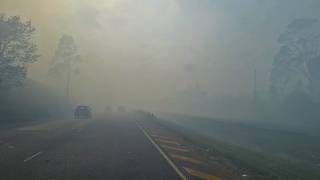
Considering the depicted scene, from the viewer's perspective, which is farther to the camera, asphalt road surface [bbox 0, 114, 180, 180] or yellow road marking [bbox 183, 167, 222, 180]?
yellow road marking [bbox 183, 167, 222, 180]

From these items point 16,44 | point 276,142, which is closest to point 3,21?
point 16,44

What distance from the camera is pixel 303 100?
98.2 meters

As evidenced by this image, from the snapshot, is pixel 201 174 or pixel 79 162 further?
pixel 79 162

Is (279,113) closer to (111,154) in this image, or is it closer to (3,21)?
(3,21)

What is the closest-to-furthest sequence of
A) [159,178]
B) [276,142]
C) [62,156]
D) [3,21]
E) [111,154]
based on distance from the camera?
1. [159,178]
2. [62,156]
3. [111,154]
4. [276,142]
5. [3,21]

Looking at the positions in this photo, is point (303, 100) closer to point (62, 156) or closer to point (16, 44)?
point (16, 44)

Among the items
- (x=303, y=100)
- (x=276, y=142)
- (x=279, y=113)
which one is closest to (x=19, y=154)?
(x=276, y=142)

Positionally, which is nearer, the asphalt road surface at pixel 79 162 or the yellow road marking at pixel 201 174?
the asphalt road surface at pixel 79 162

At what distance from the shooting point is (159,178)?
1404cm

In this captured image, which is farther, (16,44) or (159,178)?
(16,44)

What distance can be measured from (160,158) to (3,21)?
54556 mm

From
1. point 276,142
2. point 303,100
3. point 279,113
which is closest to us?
point 276,142

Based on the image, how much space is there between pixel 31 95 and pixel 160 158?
10010 centimetres

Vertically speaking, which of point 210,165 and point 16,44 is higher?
point 16,44
